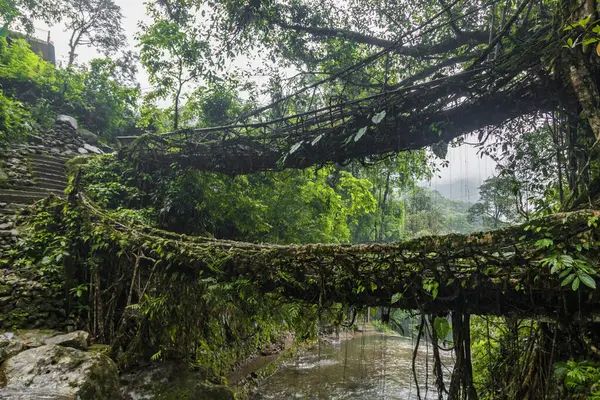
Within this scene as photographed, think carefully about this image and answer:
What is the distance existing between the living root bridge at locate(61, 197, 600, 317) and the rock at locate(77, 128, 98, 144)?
9.40m

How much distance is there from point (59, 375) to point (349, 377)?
553cm

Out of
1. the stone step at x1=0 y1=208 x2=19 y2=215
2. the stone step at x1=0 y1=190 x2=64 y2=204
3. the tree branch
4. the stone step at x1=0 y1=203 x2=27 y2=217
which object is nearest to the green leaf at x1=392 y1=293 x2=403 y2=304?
the tree branch

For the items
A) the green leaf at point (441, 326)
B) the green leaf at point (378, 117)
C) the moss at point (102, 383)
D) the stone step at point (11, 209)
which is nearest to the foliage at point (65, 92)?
the stone step at point (11, 209)

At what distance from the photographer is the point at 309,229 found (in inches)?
325

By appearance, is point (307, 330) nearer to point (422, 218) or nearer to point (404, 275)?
point (404, 275)

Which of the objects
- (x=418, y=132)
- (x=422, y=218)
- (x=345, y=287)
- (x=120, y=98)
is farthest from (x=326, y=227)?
(x=422, y=218)

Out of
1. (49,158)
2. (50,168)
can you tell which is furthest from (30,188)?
(49,158)

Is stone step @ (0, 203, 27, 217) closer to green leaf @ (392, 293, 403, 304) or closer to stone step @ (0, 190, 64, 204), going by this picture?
stone step @ (0, 190, 64, 204)

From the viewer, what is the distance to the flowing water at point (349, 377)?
19.2 ft

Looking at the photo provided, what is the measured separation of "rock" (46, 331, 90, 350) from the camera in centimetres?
349

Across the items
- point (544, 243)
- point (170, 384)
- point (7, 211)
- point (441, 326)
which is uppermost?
point (7, 211)

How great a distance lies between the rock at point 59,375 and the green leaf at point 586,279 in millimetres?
3529

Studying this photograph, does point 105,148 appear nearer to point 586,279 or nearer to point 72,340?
point 72,340

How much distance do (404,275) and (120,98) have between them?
12555 millimetres
